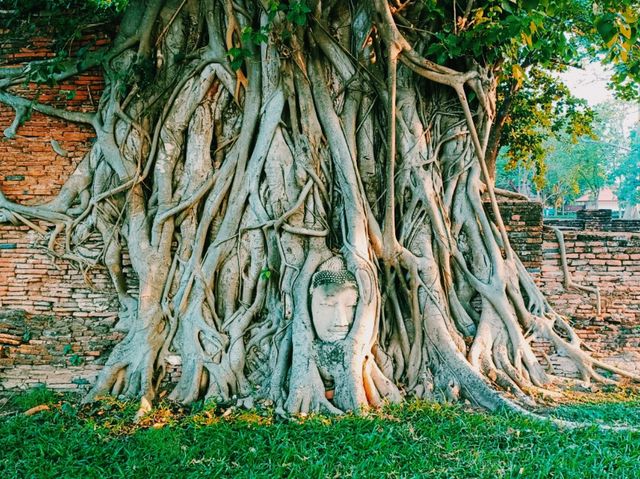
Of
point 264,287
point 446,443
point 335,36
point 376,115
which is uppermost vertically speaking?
point 335,36

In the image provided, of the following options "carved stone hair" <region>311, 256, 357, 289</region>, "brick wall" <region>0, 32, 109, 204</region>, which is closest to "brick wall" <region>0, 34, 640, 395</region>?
"brick wall" <region>0, 32, 109, 204</region>

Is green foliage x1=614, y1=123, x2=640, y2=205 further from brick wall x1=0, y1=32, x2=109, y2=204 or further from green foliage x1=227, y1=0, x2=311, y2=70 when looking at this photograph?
brick wall x1=0, y1=32, x2=109, y2=204

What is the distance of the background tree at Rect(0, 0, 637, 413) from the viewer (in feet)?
13.3

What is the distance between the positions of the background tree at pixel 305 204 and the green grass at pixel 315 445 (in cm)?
34

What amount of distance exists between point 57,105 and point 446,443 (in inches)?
164

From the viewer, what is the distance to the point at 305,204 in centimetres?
432

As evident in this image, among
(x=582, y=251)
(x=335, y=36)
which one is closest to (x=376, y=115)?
(x=335, y=36)

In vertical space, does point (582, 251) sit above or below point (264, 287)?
above

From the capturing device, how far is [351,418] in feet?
11.5

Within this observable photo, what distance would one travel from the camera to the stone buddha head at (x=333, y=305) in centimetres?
399

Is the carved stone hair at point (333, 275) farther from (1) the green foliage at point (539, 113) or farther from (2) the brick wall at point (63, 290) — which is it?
(1) the green foliage at point (539, 113)

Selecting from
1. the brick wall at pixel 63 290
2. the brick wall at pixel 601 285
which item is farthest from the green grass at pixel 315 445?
the brick wall at pixel 601 285

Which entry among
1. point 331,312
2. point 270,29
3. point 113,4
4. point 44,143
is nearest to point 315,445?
point 331,312

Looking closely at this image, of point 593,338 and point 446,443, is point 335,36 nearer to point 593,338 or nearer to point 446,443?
point 446,443
